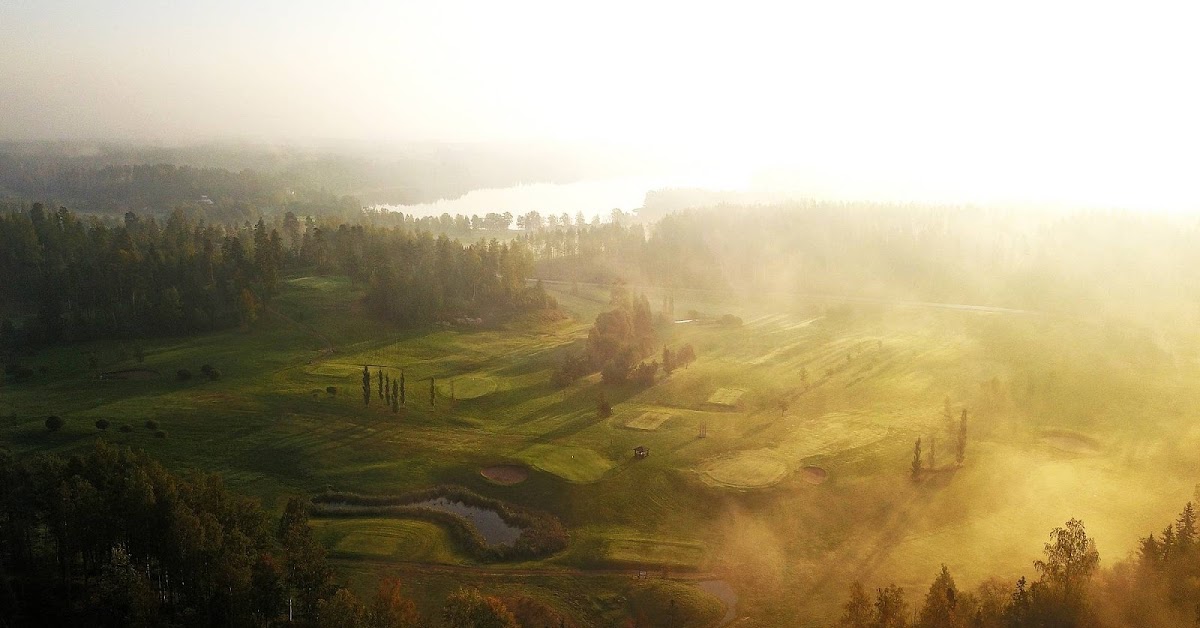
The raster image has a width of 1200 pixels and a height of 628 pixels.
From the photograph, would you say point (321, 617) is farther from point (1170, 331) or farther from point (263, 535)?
point (1170, 331)

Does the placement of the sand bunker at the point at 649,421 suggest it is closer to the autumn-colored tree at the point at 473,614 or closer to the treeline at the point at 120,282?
the autumn-colored tree at the point at 473,614

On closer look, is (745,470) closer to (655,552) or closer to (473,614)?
(655,552)

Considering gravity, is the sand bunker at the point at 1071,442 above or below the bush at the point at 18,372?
above

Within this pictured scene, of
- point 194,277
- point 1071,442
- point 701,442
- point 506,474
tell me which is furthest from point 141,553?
point 194,277

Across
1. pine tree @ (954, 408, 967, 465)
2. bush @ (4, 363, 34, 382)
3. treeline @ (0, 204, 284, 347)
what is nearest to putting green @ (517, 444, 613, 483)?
pine tree @ (954, 408, 967, 465)

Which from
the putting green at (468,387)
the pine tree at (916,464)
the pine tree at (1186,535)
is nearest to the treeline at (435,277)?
the putting green at (468,387)

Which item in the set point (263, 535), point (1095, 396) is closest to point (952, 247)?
point (1095, 396)

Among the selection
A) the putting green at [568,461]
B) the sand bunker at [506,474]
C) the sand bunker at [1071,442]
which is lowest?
the sand bunker at [506,474]
